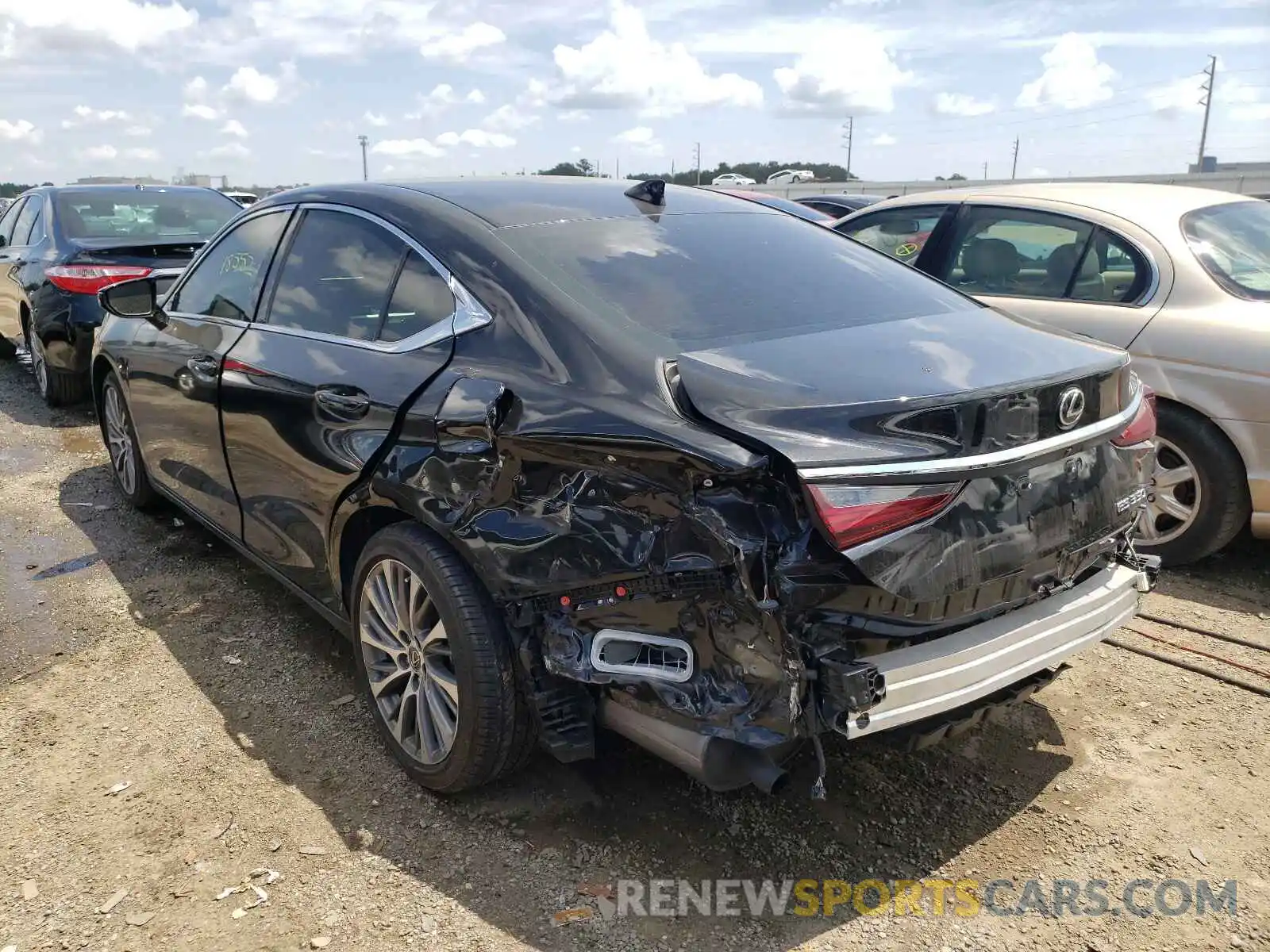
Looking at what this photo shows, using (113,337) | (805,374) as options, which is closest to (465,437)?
(805,374)

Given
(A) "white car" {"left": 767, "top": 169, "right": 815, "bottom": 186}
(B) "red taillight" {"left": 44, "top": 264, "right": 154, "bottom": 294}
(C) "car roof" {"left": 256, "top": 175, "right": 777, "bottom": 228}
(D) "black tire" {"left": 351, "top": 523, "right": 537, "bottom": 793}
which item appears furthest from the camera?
(A) "white car" {"left": 767, "top": 169, "right": 815, "bottom": 186}

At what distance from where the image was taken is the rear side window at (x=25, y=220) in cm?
844

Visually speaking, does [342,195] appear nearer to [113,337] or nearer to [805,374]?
[805,374]

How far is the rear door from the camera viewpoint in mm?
2887

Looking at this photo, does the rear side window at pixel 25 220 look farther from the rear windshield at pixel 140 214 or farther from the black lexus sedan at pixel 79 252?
the rear windshield at pixel 140 214

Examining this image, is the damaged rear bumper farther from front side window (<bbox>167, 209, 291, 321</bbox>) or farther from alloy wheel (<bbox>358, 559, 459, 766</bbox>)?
front side window (<bbox>167, 209, 291, 321</bbox>)

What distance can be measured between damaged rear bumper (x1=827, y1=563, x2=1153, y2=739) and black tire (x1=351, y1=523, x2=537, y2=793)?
0.89 metres

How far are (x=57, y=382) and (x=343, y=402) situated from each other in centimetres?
605

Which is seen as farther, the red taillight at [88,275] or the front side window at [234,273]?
the red taillight at [88,275]

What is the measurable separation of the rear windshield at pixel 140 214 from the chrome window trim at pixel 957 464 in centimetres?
721

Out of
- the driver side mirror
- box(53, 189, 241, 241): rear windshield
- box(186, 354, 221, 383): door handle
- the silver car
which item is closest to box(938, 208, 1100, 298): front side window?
the silver car

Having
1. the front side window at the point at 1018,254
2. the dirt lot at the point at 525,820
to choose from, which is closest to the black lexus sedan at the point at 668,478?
the dirt lot at the point at 525,820

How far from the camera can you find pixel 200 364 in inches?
154

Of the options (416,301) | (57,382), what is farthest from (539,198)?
(57,382)
